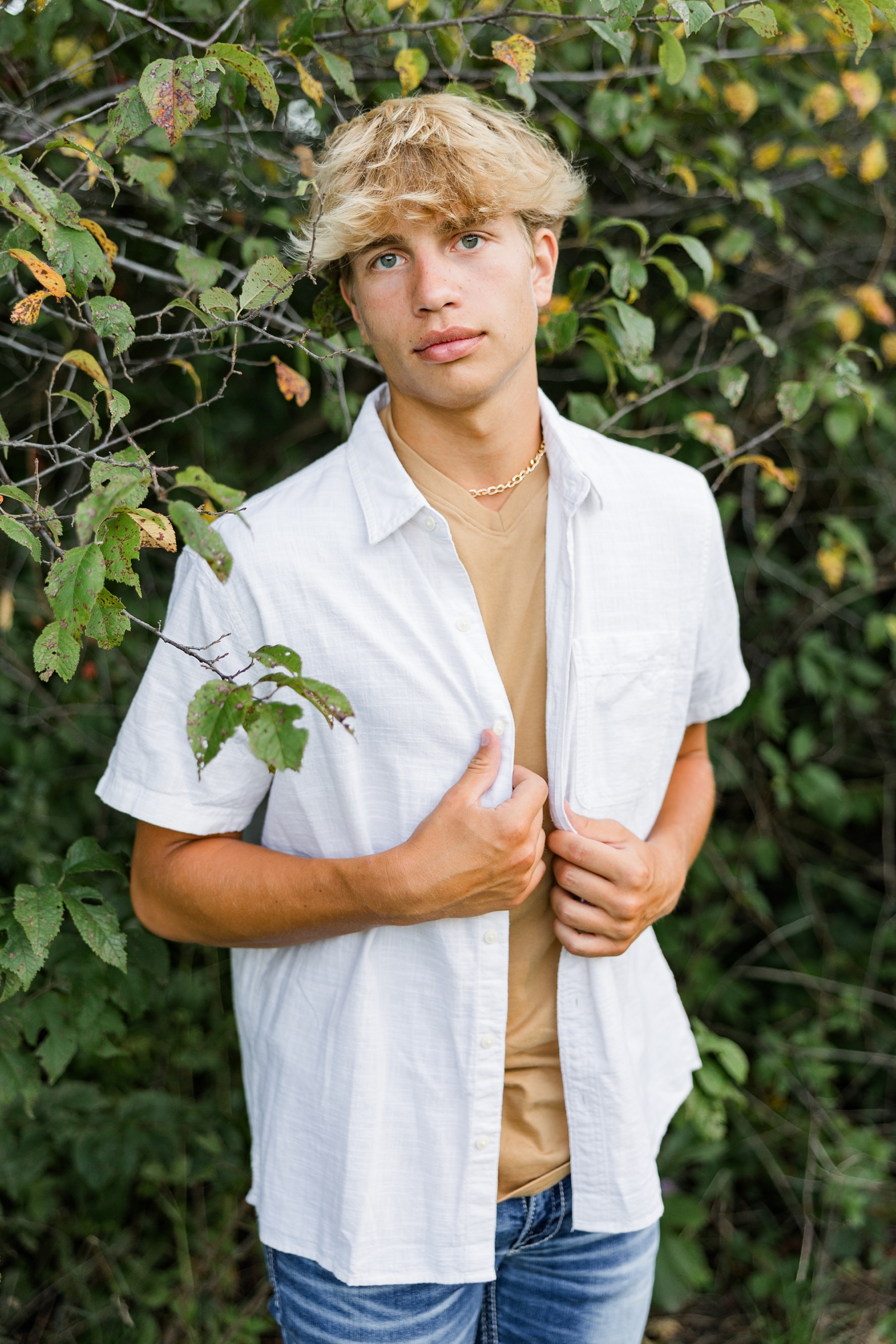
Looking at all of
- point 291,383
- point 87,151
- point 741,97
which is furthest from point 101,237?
point 741,97

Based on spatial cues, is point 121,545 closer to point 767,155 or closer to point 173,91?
point 173,91

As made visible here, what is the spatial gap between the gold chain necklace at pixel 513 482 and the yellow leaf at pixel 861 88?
115 centimetres

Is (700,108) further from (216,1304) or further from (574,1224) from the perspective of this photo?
(216,1304)

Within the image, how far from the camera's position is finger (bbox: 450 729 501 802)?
4.25ft

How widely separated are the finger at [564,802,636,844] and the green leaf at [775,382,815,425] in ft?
2.90

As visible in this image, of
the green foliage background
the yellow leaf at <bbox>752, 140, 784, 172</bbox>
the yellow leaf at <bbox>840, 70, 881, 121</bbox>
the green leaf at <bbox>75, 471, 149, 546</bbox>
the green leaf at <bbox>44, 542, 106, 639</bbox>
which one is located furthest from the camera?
the yellow leaf at <bbox>752, 140, 784, 172</bbox>

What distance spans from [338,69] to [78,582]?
1.01m

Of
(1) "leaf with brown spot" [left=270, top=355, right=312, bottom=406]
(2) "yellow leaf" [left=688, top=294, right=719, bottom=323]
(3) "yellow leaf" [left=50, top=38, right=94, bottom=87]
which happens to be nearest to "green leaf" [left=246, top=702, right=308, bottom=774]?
(1) "leaf with brown spot" [left=270, top=355, right=312, bottom=406]

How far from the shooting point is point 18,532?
1.12 metres

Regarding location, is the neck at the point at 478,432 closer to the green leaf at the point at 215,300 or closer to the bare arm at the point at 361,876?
the green leaf at the point at 215,300

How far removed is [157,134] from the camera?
172 centimetres

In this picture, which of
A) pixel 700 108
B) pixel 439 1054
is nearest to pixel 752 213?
pixel 700 108

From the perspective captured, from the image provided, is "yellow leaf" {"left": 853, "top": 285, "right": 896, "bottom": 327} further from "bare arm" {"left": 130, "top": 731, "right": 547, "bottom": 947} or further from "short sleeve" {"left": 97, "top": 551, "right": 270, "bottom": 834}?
"short sleeve" {"left": 97, "top": 551, "right": 270, "bottom": 834}

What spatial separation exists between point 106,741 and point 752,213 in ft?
6.62
